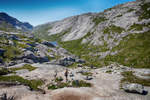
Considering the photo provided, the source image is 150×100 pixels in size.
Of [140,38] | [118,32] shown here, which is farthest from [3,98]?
[118,32]

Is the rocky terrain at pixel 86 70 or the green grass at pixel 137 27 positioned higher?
the green grass at pixel 137 27

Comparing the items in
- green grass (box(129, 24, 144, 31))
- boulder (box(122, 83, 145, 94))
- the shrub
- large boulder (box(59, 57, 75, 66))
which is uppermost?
green grass (box(129, 24, 144, 31))

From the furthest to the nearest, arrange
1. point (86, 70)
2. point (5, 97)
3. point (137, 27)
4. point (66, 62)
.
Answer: point (137, 27), point (66, 62), point (86, 70), point (5, 97)

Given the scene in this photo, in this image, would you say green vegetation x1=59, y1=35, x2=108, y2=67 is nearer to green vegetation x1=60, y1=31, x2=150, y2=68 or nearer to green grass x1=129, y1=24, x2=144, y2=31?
green vegetation x1=60, y1=31, x2=150, y2=68

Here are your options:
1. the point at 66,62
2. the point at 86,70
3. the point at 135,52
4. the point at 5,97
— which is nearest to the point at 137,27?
the point at 135,52

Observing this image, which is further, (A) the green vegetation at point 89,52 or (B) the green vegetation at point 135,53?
(A) the green vegetation at point 89,52

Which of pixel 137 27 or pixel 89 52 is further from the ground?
pixel 137 27

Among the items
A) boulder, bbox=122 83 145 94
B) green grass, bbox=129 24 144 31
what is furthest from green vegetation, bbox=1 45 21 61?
green grass, bbox=129 24 144 31

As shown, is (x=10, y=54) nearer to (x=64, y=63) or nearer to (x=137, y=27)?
(x=64, y=63)

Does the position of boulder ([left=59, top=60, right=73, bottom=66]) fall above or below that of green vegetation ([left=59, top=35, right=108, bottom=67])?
below

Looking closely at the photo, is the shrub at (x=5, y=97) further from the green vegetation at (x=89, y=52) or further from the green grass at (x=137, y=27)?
the green grass at (x=137, y=27)

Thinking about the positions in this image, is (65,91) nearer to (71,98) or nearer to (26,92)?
(71,98)

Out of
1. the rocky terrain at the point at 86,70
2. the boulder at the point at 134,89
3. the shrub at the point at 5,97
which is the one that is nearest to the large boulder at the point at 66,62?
the rocky terrain at the point at 86,70

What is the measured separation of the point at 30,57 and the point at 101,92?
48056 millimetres
